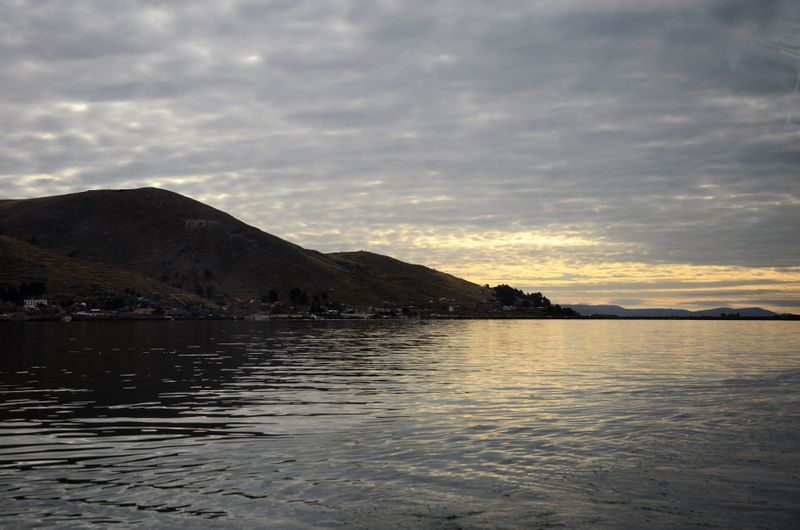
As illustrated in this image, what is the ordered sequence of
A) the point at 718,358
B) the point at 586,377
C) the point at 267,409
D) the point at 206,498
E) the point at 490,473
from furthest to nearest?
the point at 718,358 → the point at 586,377 → the point at 267,409 → the point at 490,473 → the point at 206,498

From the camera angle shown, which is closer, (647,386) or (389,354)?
(647,386)

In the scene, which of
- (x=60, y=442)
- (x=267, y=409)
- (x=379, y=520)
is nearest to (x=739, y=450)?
(x=379, y=520)

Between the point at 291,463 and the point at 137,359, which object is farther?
the point at 137,359

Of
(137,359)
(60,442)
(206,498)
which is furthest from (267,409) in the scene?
(137,359)

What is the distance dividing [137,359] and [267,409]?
165 ft

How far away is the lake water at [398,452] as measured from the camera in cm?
2120

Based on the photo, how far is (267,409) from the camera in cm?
4319

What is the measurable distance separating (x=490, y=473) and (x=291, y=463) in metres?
8.14

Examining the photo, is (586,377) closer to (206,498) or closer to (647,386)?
(647,386)

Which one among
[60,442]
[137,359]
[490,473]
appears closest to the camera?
[490,473]

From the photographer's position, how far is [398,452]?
97.3 ft

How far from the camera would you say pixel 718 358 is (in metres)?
95.9

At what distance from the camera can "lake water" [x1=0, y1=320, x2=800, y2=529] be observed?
2120 centimetres

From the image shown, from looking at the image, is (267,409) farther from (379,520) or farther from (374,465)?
(379,520)
